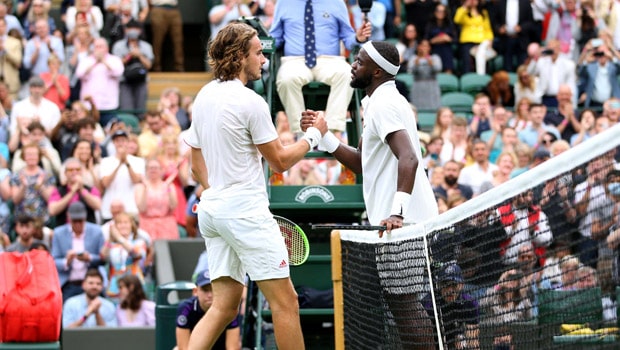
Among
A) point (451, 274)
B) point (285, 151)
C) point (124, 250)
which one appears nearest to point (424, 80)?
point (124, 250)

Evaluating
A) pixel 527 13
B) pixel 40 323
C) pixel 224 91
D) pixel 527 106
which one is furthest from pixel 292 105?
pixel 527 13

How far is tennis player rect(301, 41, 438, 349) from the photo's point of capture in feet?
22.9

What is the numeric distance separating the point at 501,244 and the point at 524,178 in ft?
1.57

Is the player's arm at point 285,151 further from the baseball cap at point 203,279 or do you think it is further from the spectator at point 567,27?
the spectator at point 567,27

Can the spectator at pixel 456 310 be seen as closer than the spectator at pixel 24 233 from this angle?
Yes

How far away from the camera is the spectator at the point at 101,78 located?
57.0 feet

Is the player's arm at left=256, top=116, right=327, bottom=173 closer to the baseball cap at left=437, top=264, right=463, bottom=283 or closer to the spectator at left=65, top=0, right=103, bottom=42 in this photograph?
the baseball cap at left=437, top=264, right=463, bottom=283

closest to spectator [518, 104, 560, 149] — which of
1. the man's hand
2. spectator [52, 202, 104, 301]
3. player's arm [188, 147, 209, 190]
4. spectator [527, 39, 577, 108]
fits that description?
spectator [527, 39, 577, 108]

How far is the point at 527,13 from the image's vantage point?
813 inches

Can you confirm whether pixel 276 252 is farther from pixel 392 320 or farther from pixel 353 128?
pixel 353 128

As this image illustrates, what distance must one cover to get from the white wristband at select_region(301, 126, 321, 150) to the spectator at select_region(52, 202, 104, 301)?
626 cm

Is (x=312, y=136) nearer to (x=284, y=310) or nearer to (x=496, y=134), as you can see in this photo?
(x=284, y=310)

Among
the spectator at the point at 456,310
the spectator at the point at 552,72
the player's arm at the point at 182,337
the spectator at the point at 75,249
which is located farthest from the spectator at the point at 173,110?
the spectator at the point at 456,310

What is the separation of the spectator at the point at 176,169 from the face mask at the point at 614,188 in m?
10.0
